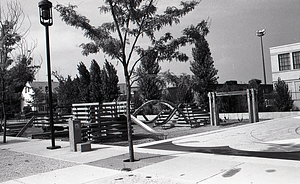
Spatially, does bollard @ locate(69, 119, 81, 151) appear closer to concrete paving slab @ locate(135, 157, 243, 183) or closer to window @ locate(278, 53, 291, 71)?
concrete paving slab @ locate(135, 157, 243, 183)

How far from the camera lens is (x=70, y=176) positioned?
6.91 m

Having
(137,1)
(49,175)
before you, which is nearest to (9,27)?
(137,1)

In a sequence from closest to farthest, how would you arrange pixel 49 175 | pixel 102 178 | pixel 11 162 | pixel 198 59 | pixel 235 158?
pixel 102 178, pixel 49 175, pixel 235 158, pixel 11 162, pixel 198 59

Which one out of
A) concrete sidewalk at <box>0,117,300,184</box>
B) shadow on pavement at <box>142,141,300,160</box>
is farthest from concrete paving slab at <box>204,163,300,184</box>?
shadow on pavement at <box>142,141,300,160</box>

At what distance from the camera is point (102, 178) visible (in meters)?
6.50

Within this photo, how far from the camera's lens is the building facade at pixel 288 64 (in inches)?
1564

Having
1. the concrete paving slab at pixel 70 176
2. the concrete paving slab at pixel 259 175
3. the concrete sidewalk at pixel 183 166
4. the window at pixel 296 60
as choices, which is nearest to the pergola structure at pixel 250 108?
the concrete sidewalk at pixel 183 166

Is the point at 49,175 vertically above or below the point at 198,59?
below

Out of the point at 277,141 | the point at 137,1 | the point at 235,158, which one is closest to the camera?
the point at 235,158

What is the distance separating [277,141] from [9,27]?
13986mm

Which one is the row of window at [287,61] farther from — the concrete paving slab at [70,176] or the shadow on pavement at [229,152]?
the concrete paving slab at [70,176]

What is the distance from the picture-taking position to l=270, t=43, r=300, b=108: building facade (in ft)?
130

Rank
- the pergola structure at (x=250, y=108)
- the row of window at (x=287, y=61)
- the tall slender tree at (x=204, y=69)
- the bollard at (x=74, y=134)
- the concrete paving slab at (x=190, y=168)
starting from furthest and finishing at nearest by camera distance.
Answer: the row of window at (x=287, y=61) < the tall slender tree at (x=204, y=69) < the pergola structure at (x=250, y=108) < the bollard at (x=74, y=134) < the concrete paving slab at (x=190, y=168)

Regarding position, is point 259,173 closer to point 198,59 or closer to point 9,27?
point 9,27
